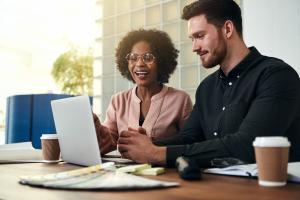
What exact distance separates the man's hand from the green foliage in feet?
8.93

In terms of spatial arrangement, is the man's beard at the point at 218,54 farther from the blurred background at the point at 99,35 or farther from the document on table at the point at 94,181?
Result: the document on table at the point at 94,181

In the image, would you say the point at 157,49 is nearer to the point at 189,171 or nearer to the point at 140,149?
the point at 140,149

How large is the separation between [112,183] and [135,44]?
154 centimetres

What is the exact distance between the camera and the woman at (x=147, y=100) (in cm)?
204

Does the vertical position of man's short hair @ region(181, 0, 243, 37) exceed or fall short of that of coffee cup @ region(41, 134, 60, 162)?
it exceeds it

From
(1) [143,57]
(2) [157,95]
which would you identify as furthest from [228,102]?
(1) [143,57]

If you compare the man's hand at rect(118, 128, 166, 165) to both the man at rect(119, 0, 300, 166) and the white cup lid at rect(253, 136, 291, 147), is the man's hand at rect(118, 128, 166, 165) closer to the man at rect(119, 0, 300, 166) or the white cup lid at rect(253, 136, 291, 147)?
the man at rect(119, 0, 300, 166)

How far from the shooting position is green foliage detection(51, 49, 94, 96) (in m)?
4.03

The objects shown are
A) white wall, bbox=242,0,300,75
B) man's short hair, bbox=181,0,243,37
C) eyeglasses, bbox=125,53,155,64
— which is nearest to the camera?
man's short hair, bbox=181,0,243,37

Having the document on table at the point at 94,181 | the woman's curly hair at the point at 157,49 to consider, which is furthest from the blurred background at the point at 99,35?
the document on table at the point at 94,181

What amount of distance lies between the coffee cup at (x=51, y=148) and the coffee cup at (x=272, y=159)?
911 millimetres

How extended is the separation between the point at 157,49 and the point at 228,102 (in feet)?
2.68

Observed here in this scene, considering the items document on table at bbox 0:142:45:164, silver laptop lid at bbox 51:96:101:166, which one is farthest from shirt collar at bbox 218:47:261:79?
document on table at bbox 0:142:45:164

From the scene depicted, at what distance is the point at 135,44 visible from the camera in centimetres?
224
